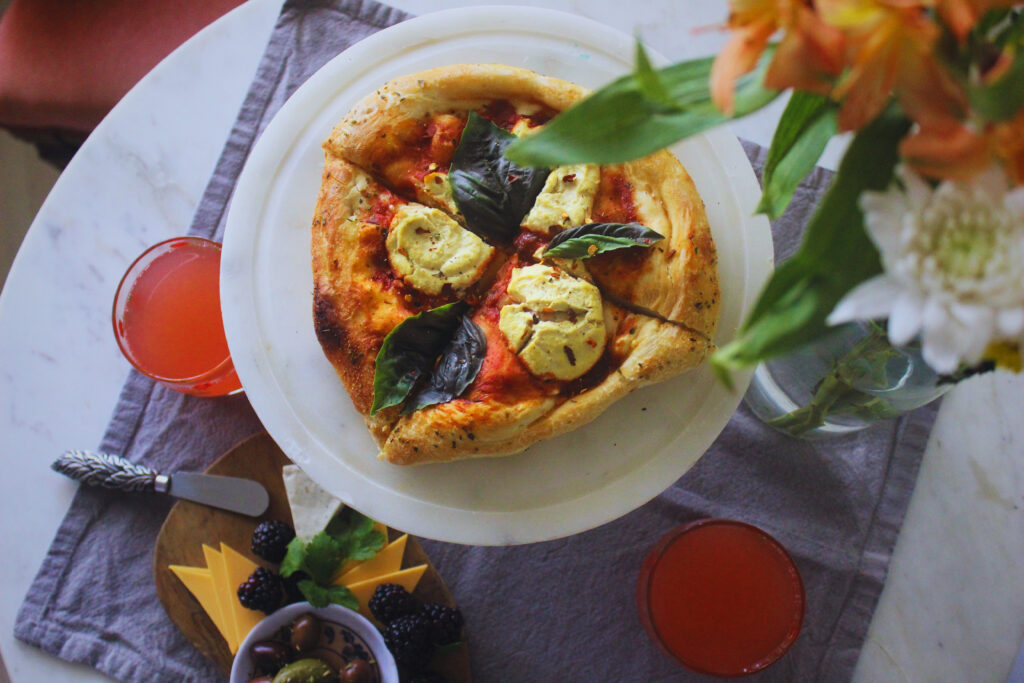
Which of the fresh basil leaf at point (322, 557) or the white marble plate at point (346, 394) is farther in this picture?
the fresh basil leaf at point (322, 557)

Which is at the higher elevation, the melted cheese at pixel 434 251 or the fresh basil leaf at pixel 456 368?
the melted cheese at pixel 434 251

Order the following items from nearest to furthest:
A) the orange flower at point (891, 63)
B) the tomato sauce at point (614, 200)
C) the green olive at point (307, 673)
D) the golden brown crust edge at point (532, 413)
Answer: the orange flower at point (891, 63)
the golden brown crust edge at point (532, 413)
the tomato sauce at point (614, 200)
the green olive at point (307, 673)

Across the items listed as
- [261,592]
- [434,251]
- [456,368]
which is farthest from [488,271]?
[261,592]

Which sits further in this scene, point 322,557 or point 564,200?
point 322,557

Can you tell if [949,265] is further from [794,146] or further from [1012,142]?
[794,146]

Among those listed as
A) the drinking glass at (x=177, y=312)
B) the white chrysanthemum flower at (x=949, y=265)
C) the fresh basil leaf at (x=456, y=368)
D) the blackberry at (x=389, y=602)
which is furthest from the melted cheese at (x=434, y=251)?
the white chrysanthemum flower at (x=949, y=265)

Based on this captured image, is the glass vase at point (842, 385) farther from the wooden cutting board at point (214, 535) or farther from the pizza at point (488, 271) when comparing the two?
the wooden cutting board at point (214, 535)

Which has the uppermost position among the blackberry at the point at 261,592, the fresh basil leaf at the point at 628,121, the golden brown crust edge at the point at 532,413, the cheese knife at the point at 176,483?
the fresh basil leaf at the point at 628,121
